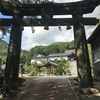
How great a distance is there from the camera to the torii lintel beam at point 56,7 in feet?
42.9

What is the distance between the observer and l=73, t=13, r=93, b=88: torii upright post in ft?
40.2

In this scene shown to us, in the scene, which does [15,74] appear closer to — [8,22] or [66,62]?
[8,22]

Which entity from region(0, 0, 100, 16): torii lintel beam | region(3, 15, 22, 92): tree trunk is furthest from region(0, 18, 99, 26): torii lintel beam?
region(0, 0, 100, 16): torii lintel beam

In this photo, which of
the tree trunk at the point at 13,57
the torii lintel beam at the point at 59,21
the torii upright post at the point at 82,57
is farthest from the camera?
the torii lintel beam at the point at 59,21

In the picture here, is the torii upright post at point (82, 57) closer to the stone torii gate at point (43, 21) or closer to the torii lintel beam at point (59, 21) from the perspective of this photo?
the stone torii gate at point (43, 21)

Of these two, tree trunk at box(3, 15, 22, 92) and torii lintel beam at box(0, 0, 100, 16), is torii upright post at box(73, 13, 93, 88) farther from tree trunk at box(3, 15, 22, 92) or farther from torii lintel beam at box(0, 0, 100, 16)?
tree trunk at box(3, 15, 22, 92)

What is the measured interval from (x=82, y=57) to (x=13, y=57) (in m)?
4.25

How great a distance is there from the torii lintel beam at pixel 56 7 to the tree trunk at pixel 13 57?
61cm

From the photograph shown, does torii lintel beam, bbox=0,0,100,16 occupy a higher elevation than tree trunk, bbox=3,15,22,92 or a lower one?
higher

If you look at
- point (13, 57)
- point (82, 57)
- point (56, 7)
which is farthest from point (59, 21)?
point (13, 57)

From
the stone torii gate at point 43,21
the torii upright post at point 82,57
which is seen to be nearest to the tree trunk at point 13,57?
the stone torii gate at point 43,21

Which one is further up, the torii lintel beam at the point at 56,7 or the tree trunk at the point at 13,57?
the torii lintel beam at the point at 56,7

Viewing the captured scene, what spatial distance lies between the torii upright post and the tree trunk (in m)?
3.68

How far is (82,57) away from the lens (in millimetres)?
12492
